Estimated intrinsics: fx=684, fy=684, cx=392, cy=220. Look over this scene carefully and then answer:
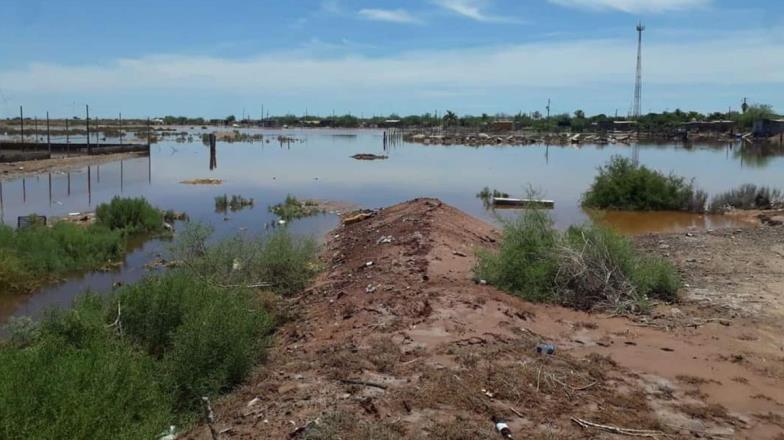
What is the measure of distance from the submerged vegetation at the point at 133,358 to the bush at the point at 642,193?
19.1 metres

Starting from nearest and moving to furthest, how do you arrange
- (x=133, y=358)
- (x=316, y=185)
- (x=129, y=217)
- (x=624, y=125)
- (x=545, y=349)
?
(x=133, y=358)
(x=545, y=349)
(x=129, y=217)
(x=316, y=185)
(x=624, y=125)

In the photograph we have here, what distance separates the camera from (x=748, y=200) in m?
25.4

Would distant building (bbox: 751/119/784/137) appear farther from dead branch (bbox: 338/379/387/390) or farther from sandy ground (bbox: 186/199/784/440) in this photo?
dead branch (bbox: 338/379/387/390)

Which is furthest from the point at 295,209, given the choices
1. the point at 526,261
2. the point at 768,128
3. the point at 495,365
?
the point at 768,128

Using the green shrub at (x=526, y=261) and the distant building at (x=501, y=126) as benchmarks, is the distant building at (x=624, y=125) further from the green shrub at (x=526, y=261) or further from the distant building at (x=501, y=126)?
the green shrub at (x=526, y=261)

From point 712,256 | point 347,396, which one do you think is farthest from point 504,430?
point 712,256

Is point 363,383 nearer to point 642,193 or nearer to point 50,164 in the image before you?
point 642,193

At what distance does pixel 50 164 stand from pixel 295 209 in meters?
22.3

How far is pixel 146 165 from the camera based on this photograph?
44.9 meters

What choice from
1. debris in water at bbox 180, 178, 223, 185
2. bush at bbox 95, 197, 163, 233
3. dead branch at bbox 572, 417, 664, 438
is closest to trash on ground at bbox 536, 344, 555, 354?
dead branch at bbox 572, 417, 664, 438

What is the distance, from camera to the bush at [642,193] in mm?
25531

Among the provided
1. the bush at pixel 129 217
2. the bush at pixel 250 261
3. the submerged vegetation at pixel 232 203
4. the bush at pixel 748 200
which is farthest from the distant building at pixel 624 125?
the bush at pixel 250 261

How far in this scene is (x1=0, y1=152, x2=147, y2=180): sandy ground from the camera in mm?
34291

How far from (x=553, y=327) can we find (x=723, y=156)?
5796 centimetres
